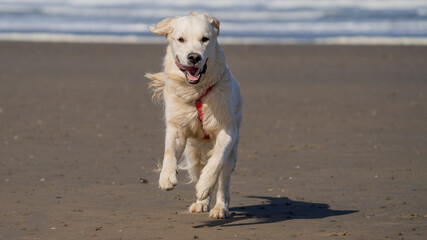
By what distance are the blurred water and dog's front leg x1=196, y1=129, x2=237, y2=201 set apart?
65.8ft

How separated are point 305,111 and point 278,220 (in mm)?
6757

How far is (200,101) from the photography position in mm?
6102

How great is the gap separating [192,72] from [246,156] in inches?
133

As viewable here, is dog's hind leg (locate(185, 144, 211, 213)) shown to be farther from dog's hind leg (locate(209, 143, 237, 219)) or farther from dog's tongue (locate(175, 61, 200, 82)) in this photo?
dog's tongue (locate(175, 61, 200, 82))

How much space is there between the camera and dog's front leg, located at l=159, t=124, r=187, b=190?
5664 mm

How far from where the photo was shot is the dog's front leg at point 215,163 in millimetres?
5758

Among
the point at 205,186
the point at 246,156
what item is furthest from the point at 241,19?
the point at 205,186

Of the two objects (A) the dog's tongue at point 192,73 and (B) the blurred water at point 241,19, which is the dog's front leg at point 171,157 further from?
(B) the blurred water at point 241,19

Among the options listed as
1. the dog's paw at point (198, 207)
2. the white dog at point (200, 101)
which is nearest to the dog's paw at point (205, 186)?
the white dog at point (200, 101)

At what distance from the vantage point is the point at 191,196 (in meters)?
7.12

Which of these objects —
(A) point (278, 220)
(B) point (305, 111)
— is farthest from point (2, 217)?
(B) point (305, 111)

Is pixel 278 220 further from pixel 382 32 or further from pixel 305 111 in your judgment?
pixel 382 32

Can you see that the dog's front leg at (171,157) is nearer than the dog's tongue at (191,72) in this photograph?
Yes

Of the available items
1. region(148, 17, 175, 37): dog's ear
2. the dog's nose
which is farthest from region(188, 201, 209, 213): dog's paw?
region(148, 17, 175, 37): dog's ear
